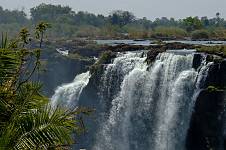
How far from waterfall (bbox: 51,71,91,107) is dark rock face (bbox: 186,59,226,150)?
37.2 feet

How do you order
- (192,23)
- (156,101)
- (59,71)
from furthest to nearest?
(192,23), (59,71), (156,101)

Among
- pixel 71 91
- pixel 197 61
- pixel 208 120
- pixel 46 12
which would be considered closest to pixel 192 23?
pixel 71 91

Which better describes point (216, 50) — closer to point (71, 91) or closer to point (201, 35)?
point (71, 91)

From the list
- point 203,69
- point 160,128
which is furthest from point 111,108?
point 203,69

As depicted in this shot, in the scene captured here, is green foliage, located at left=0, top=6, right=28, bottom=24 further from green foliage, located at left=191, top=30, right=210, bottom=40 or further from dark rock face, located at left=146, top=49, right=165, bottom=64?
dark rock face, located at left=146, top=49, right=165, bottom=64

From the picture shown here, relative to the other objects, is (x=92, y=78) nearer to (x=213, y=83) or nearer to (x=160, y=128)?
(x=160, y=128)

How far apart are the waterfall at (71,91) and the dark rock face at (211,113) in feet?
37.2

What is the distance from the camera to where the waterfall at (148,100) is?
2958cm

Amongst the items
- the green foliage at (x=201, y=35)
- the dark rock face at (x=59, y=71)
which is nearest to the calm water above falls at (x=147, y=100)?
the dark rock face at (x=59, y=71)

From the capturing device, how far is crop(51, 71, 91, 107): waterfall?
38312 mm

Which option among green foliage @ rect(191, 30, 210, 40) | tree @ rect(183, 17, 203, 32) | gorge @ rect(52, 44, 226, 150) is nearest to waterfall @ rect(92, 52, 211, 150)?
gorge @ rect(52, 44, 226, 150)

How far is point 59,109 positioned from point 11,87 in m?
0.65

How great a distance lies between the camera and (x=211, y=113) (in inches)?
1104

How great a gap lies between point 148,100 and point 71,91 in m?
8.12
